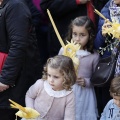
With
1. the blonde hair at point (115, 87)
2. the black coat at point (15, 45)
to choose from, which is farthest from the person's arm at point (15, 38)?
the blonde hair at point (115, 87)

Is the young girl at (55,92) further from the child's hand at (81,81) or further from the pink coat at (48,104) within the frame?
the child's hand at (81,81)

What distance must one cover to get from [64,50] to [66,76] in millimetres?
347

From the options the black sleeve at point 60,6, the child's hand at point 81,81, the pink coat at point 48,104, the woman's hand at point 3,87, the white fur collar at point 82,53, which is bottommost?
the pink coat at point 48,104

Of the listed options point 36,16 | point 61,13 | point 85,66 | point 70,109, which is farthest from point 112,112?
point 36,16

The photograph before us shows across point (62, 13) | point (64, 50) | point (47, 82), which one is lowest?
point (47, 82)

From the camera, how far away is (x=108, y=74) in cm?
358

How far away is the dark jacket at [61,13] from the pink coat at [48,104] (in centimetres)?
91

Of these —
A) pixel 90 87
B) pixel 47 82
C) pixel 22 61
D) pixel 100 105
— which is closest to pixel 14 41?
pixel 22 61

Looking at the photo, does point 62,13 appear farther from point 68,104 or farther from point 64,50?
point 68,104

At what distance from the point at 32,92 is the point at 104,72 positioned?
64 centimetres

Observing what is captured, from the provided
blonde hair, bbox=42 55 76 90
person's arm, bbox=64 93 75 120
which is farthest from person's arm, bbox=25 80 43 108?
person's arm, bbox=64 93 75 120

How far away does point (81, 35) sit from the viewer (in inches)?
153

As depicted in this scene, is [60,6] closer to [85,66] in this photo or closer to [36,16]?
[36,16]

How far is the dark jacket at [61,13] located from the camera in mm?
4094
